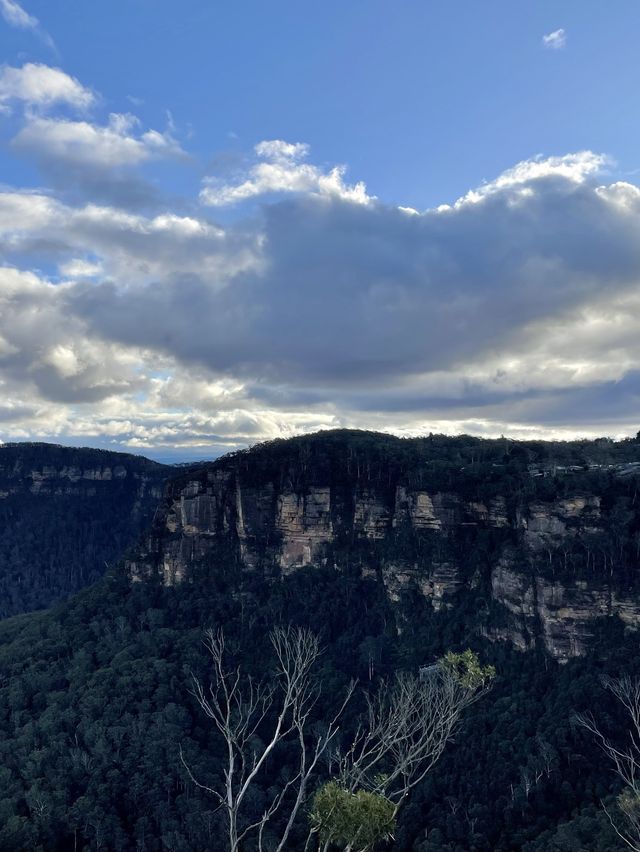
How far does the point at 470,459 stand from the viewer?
97250 mm

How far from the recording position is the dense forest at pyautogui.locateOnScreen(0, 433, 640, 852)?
5597cm

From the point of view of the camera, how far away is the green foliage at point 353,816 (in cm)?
1970

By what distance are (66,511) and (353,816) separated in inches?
7337

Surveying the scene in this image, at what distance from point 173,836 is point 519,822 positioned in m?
33.9

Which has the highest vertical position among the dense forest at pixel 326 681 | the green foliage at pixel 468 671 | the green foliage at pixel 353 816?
the green foliage at pixel 468 671

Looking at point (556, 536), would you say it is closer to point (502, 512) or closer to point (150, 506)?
point (502, 512)

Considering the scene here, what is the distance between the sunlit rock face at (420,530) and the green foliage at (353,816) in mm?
57814

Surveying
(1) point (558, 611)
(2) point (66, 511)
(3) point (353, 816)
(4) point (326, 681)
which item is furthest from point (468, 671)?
(2) point (66, 511)

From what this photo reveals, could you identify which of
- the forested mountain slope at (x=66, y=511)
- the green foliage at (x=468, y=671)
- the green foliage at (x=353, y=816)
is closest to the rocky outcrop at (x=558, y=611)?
the green foliage at (x=468, y=671)

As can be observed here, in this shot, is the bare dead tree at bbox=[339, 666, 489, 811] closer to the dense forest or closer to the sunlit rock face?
the dense forest

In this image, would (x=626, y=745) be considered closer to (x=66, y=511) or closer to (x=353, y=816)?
(x=353, y=816)

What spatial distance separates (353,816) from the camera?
19656mm

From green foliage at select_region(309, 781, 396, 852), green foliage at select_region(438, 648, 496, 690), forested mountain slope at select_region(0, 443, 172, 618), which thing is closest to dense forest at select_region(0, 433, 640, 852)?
green foliage at select_region(438, 648, 496, 690)

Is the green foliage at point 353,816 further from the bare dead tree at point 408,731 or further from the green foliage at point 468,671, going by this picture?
the green foliage at point 468,671
